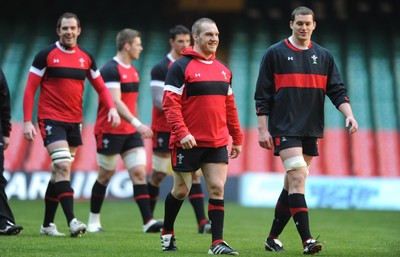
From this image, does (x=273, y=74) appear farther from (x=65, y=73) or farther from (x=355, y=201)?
(x=355, y=201)

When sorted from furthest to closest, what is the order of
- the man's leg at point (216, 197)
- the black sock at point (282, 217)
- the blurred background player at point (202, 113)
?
the black sock at point (282, 217)
the blurred background player at point (202, 113)
the man's leg at point (216, 197)

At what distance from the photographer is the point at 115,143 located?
35.8ft

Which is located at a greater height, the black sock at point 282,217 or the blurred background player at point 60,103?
the blurred background player at point 60,103

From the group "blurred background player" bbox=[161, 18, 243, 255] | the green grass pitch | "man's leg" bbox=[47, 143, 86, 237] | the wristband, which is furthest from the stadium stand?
"blurred background player" bbox=[161, 18, 243, 255]

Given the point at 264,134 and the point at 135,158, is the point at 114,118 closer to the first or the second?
the point at 135,158

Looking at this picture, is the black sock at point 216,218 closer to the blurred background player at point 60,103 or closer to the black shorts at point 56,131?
the blurred background player at point 60,103

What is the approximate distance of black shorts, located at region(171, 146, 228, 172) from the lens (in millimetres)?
8062

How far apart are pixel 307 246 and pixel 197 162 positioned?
1.17 metres

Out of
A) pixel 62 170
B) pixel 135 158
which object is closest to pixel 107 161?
pixel 135 158

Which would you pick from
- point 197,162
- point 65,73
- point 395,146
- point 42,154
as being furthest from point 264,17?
point 197,162

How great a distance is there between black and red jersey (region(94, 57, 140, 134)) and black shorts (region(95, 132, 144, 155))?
0.06 metres

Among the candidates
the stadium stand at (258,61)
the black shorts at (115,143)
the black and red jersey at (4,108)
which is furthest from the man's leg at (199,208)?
the stadium stand at (258,61)

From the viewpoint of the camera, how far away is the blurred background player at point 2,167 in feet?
31.2

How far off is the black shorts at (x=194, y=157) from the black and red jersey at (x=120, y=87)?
2865 millimetres
